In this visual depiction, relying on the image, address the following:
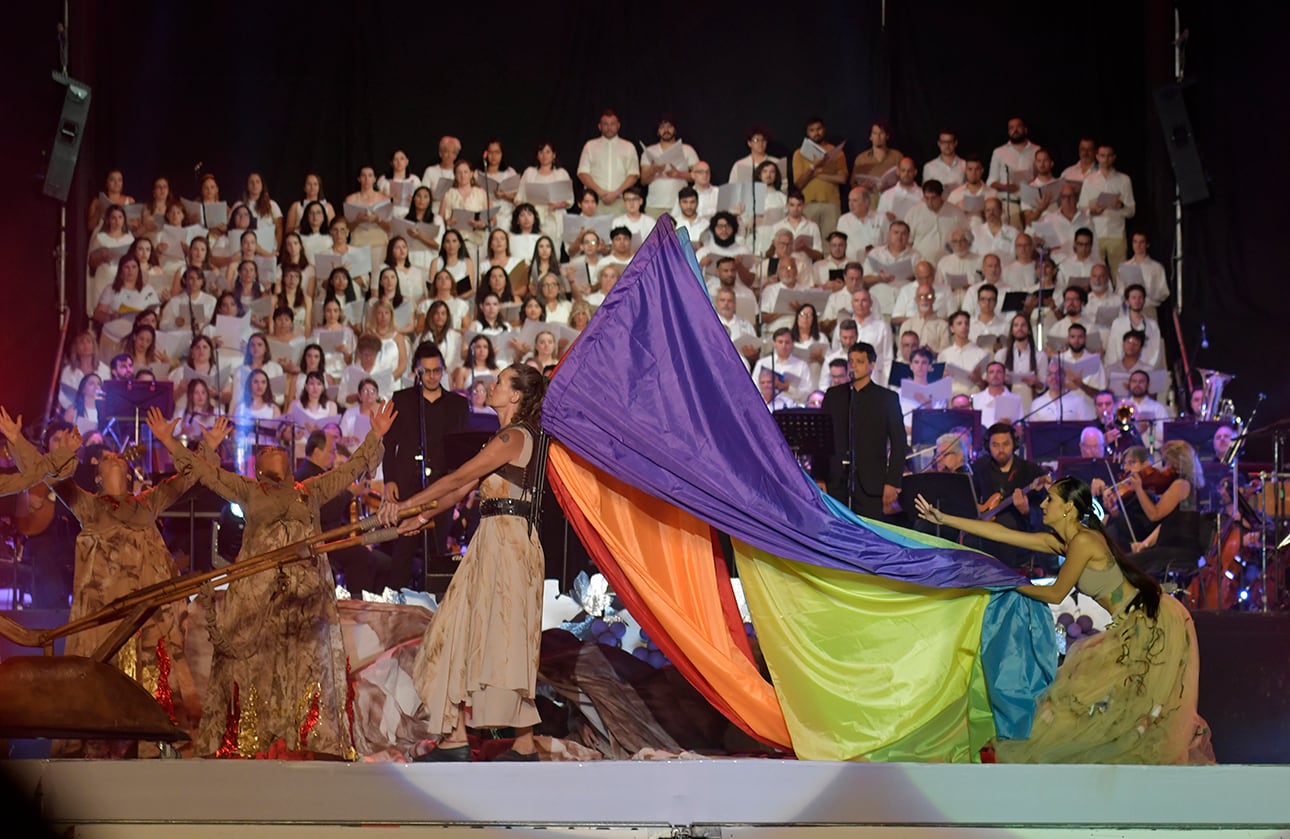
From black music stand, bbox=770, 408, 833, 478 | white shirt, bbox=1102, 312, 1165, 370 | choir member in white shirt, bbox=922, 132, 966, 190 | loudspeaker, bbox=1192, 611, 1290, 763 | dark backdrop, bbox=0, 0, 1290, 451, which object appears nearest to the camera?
loudspeaker, bbox=1192, 611, 1290, 763

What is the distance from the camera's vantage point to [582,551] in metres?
9.23

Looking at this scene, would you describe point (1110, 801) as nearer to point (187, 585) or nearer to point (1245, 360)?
point (187, 585)

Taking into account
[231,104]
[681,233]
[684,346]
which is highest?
[231,104]

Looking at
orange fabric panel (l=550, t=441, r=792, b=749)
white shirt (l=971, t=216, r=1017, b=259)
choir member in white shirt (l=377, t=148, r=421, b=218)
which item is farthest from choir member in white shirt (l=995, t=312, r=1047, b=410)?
orange fabric panel (l=550, t=441, r=792, b=749)

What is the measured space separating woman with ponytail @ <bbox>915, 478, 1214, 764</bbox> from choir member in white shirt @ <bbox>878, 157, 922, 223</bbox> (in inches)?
295

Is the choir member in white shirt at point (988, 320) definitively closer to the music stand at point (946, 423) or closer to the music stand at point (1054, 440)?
the music stand at point (1054, 440)

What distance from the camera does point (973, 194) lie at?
529 inches

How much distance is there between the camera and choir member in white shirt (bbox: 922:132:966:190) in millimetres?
13656

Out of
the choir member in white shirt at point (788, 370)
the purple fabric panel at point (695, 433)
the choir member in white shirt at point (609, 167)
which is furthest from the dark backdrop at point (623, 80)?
the purple fabric panel at point (695, 433)

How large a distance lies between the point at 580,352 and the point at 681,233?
81cm

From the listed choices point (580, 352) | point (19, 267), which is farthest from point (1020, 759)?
point (19, 267)

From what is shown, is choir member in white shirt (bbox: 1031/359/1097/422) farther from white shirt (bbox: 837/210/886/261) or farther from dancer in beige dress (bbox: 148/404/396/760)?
dancer in beige dress (bbox: 148/404/396/760)

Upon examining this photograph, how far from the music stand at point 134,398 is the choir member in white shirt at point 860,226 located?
260 inches

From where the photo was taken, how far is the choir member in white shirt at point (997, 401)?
1191 cm
